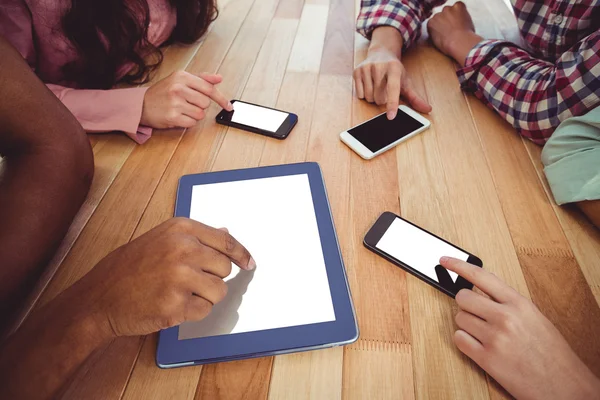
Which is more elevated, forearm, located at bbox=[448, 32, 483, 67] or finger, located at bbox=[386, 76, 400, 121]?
forearm, located at bbox=[448, 32, 483, 67]

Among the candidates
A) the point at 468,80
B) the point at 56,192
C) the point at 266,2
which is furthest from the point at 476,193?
the point at 266,2

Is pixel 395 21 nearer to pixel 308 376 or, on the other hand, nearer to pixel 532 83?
pixel 532 83

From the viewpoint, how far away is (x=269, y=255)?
1.86 ft

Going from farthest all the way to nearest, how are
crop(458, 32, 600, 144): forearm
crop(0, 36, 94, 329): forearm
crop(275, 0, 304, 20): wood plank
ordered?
crop(275, 0, 304, 20): wood plank → crop(458, 32, 600, 144): forearm → crop(0, 36, 94, 329): forearm

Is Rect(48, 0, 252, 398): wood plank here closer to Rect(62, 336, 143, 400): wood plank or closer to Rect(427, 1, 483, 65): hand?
Rect(62, 336, 143, 400): wood plank

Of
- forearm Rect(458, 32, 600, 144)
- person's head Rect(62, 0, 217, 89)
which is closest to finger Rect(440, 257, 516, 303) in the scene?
forearm Rect(458, 32, 600, 144)

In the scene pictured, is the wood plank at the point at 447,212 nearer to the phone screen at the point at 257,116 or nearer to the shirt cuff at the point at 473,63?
the shirt cuff at the point at 473,63

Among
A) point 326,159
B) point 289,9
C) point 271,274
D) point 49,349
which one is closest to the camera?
point 49,349

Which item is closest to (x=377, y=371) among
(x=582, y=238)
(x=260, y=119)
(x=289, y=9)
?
(x=582, y=238)

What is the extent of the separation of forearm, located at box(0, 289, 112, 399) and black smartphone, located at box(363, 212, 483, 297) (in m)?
0.37

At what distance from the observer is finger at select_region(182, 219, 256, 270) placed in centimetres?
49

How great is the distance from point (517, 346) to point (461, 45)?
2.38ft

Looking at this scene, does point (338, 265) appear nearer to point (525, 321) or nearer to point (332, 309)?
point (332, 309)

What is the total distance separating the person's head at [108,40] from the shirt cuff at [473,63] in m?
0.66
